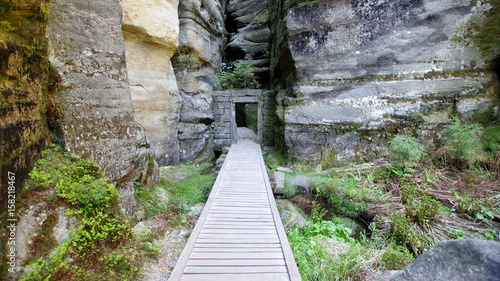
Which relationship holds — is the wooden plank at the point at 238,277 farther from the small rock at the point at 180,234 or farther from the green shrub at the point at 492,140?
the green shrub at the point at 492,140

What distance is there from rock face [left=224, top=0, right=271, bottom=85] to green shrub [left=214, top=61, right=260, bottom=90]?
1.75 meters

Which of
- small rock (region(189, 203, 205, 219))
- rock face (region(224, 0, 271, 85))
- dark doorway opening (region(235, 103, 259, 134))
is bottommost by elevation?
small rock (region(189, 203, 205, 219))

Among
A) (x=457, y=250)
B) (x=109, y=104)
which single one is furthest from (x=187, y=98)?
(x=457, y=250)

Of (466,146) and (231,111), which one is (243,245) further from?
(231,111)

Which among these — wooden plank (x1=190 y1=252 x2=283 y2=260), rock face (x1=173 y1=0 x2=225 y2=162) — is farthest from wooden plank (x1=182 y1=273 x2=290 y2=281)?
rock face (x1=173 y1=0 x2=225 y2=162)

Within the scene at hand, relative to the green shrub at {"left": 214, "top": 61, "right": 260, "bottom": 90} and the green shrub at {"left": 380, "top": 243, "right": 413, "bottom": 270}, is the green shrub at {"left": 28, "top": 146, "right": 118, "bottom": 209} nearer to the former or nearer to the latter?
the green shrub at {"left": 380, "top": 243, "right": 413, "bottom": 270}

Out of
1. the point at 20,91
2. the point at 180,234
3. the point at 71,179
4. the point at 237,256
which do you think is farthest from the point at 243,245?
the point at 20,91

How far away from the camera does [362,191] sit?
6.61 metres

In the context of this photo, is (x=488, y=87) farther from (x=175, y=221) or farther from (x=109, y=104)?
(x=109, y=104)

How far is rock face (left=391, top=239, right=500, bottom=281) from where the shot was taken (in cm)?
202

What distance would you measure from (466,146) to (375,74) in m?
3.36

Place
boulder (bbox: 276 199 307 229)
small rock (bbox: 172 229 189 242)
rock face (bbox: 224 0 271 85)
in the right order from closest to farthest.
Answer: small rock (bbox: 172 229 189 242)
boulder (bbox: 276 199 307 229)
rock face (bbox: 224 0 271 85)

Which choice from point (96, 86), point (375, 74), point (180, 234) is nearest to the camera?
point (96, 86)

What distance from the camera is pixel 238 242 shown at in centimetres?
381
